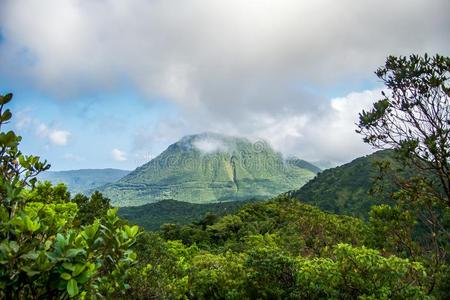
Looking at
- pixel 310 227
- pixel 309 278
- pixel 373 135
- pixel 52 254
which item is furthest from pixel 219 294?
pixel 310 227

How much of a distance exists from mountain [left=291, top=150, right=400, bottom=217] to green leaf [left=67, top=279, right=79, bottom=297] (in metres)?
113

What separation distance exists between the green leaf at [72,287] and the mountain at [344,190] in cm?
11267

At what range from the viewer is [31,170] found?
3980 millimetres

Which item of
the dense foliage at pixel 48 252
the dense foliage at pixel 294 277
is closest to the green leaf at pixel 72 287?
the dense foliage at pixel 48 252

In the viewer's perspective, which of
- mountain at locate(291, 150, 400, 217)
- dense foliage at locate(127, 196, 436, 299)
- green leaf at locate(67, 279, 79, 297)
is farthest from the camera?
mountain at locate(291, 150, 400, 217)

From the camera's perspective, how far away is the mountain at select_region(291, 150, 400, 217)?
12092 centimetres

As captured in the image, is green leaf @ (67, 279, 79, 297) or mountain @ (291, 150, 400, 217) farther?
mountain @ (291, 150, 400, 217)

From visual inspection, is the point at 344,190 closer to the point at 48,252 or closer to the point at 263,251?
the point at 263,251

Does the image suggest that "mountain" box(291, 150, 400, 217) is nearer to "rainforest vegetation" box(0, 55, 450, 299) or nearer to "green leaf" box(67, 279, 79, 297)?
"rainforest vegetation" box(0, 55, 450, 299)

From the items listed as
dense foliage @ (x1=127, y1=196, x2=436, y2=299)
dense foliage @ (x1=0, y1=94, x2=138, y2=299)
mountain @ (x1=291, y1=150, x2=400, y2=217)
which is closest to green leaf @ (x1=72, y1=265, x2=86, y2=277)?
dense foliage @ (x1=0, y1=94, x2=138, y2=299)

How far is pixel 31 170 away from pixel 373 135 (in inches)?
342

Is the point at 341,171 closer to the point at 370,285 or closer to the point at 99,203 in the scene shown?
the point at 99,203

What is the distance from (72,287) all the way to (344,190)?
5742 inches

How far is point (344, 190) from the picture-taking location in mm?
140125
